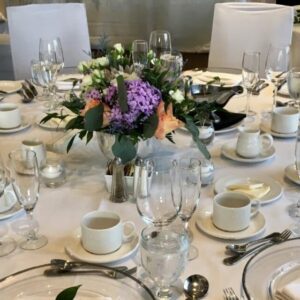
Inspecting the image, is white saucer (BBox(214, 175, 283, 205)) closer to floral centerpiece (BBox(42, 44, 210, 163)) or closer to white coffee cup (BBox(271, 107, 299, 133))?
floral centerpiece (BBox(42, 44, 210, 163))

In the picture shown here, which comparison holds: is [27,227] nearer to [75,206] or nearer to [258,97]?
[75,206]

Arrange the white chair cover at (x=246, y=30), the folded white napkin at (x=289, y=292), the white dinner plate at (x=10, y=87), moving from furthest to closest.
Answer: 1. the white chair cover at (x=246, y=30)
2. the white dinner plate at (x=10, y=87)
3. the folded white napkin at (x=289, y=292)

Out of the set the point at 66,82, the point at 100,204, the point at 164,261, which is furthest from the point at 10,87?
the point at 164,261

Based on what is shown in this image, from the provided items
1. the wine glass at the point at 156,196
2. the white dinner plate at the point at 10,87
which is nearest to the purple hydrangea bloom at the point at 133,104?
the wine glass at the point at 156,196

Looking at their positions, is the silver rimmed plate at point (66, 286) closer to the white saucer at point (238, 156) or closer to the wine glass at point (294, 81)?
the white saucer at point (238, 156)

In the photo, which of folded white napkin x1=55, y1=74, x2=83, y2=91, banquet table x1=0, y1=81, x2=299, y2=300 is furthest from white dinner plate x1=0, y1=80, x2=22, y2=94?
banquet table x1=0, y1=81, x2=299, y2=300

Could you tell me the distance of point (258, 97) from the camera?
199cm

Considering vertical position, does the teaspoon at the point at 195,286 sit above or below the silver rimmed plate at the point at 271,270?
below

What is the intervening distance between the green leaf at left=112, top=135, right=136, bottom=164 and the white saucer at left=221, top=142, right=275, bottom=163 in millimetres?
369

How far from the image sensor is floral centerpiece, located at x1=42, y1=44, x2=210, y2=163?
1182mm

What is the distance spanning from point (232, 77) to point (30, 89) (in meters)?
→ 0.79

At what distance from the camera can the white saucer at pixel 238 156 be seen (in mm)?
1438

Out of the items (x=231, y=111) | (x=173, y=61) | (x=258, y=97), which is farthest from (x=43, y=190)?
(x=258, y=97)

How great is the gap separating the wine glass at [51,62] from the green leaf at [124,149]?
0.74 metres
